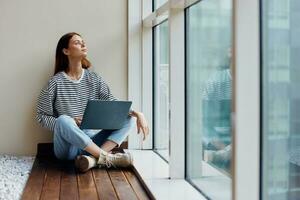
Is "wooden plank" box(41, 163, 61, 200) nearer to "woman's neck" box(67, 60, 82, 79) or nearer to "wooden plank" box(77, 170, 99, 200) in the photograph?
"wooden plank" box(77, 170, 99, 200)

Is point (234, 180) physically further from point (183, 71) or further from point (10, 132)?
point (10, 132)

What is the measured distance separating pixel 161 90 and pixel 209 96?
4.32ft

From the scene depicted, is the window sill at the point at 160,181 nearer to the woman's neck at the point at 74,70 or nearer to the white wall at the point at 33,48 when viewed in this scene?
the woman's neck at the point at 74,70

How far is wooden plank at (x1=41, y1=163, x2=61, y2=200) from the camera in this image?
8.38 feet

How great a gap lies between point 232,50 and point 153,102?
230 cm

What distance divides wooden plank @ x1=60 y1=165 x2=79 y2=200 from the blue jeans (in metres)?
0.14

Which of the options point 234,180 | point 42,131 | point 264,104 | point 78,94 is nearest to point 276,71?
point 264,104

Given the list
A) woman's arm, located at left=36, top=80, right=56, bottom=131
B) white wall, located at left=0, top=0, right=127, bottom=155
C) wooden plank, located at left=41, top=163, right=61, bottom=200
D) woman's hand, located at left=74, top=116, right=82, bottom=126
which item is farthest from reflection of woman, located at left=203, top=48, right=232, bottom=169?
white wall, located at left=0, top=0, right=127, bottom=155

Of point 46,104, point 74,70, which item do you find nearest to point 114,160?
point 46,104

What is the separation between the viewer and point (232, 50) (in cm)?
165

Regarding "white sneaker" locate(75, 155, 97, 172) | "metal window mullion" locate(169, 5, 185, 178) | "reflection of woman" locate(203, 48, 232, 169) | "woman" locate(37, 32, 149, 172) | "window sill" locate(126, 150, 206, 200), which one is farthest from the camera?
"woman" locate(37, 32, 149, 172)

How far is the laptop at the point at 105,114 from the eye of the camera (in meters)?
3.17

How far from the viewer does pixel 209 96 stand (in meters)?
2.44

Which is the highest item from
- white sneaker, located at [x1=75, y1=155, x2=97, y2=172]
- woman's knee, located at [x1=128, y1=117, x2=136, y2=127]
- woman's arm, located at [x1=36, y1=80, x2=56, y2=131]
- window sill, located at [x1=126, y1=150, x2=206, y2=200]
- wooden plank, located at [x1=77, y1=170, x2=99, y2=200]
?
woman's arm, located at [x1=36, y1=80, x2=56, y2=131]
